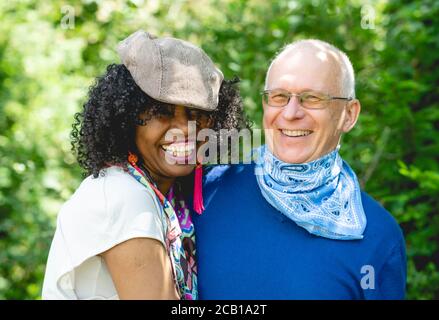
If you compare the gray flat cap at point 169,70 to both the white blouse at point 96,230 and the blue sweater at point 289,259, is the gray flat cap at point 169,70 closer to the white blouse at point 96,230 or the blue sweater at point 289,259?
the white blouse at point 96,230

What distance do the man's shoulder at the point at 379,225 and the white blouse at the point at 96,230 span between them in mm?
822

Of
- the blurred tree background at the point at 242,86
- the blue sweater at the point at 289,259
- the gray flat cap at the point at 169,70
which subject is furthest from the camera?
the blurred tree background at the point at 242,86

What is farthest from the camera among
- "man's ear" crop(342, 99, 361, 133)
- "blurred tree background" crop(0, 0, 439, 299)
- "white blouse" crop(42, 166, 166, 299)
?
"blurred tree background" crop(0, 0, 439, 299)

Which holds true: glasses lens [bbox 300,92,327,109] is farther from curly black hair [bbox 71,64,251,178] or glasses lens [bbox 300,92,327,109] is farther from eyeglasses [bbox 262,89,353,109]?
curly black hair [bbox 71,64,251,178]

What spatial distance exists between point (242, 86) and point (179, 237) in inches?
69.9

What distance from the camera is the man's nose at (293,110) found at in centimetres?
270

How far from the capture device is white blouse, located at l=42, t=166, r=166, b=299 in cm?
217

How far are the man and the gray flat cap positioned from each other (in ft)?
1.45

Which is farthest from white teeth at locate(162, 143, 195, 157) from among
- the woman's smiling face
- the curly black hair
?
the curly black hair

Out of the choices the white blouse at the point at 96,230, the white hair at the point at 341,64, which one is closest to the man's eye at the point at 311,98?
the white hair at the point at 341,64

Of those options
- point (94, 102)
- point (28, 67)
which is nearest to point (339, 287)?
point (94, 102)

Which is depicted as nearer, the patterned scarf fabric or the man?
the patterned scarf fabric

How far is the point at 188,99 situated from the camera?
2.36 metres
